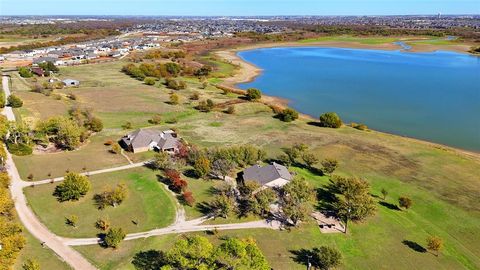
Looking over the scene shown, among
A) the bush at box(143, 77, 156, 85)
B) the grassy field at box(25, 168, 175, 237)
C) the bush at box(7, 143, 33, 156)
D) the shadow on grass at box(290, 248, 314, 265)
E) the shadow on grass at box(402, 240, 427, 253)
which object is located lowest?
the grassy field at box(25, 168, 175, 237)

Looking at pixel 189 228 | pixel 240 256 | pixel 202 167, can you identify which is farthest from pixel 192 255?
pixel 202 167

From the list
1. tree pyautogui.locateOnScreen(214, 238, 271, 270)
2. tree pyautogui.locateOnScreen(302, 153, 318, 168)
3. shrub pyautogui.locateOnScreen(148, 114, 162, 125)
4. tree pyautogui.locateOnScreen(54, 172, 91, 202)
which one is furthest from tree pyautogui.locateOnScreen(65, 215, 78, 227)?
shrub pyautogui.locateOnScreen(148, 114, 162, 125)

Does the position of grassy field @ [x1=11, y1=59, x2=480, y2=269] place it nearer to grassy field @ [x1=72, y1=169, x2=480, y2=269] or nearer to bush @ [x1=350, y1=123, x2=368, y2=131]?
grassy field @ [x1=72, y1=169, x2=480, y2=269]

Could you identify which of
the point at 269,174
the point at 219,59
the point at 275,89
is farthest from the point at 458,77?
the point at 269,174

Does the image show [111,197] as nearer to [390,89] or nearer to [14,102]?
[14,102]

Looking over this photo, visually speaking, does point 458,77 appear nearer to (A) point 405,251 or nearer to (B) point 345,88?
(B) point 345,88

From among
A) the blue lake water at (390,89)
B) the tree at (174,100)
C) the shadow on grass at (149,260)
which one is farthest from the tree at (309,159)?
the tree at (174,100)
